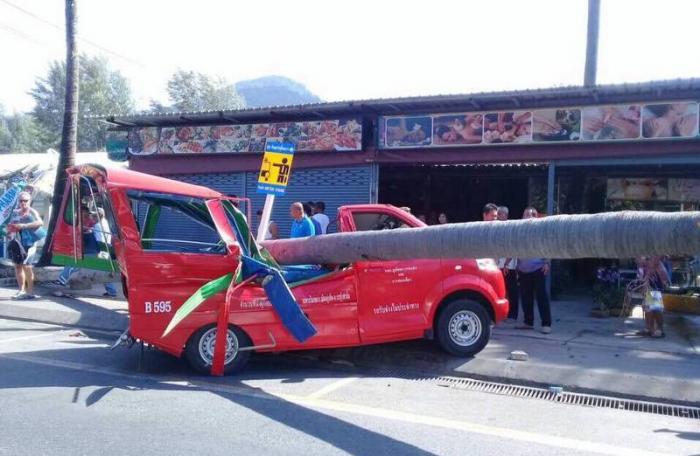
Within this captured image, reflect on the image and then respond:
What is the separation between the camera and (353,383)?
7234 mm

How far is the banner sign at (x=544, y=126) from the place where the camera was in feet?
37.0

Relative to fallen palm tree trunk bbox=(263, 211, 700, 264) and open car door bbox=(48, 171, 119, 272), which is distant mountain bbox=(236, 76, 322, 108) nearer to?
open car door bbox=(48, 171, 119, 272)

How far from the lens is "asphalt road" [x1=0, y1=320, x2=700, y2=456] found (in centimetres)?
520

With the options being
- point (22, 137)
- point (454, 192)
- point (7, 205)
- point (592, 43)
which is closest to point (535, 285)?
point (592, 43)

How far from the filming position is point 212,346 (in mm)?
7355

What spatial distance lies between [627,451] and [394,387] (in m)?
2.55

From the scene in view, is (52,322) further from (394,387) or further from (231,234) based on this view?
(394,387)

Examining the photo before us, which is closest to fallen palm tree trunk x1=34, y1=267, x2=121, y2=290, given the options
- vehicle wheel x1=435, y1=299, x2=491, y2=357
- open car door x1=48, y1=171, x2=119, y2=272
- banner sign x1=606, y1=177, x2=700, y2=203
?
open car door x1=48, y1=171, x2=119, y2=272

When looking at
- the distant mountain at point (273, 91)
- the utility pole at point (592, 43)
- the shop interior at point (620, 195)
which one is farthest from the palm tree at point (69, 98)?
the distant mountain at point (273, 91)

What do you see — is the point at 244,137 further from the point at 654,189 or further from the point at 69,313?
the point at 654,189

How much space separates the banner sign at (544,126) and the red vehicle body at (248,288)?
4793mm

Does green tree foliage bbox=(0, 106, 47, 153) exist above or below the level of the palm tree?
above

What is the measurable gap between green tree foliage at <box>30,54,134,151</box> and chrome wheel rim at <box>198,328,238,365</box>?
47.1 meters

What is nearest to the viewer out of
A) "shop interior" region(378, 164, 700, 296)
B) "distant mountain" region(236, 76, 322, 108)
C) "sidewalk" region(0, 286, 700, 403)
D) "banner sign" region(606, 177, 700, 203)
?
"sidewalk" region(0, 286, 700, 403)
